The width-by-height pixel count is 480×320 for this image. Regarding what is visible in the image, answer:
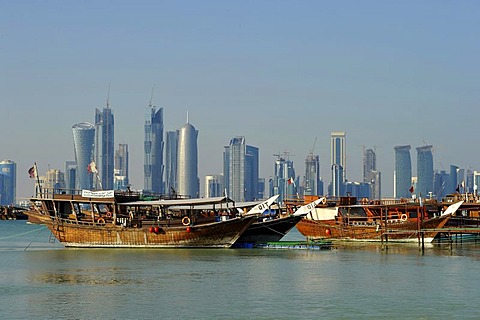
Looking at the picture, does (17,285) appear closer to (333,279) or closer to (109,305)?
(109,305)

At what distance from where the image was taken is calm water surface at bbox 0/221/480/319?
42.9 metres

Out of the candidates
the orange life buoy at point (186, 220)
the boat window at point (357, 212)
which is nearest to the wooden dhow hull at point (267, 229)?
the orange life buoy at point (186, 220)

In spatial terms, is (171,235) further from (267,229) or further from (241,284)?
(241,284)

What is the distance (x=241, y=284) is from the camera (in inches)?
2066

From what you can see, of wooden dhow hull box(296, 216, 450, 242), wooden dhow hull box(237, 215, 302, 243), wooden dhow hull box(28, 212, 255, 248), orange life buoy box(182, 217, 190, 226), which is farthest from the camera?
wooden dhow hull box(296, 216, 450, 242)

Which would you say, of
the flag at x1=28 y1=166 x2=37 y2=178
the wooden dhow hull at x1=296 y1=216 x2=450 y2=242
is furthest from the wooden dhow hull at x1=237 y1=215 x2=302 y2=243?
the flag at x1=28 y1=166 x2=37 y2=178

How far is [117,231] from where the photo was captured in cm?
7712

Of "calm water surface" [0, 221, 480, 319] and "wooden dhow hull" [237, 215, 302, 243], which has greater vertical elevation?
"wooden dhow hull" [237, 215, 302, 243]

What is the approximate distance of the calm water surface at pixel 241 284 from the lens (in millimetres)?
42906

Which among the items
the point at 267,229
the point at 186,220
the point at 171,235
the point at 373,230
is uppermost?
the point at 186,220

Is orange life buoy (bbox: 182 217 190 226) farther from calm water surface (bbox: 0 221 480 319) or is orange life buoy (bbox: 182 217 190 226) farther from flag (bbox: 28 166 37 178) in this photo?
flag (bbox: 28 166 37 178)

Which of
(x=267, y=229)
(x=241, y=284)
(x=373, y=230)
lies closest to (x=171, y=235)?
(x=267, y=229)

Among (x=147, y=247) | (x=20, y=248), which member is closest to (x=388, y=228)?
(x=147, y=247)

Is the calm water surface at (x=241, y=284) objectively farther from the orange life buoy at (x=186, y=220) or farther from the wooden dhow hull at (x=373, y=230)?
the wooden dhow hull at (x=373, y=230)
